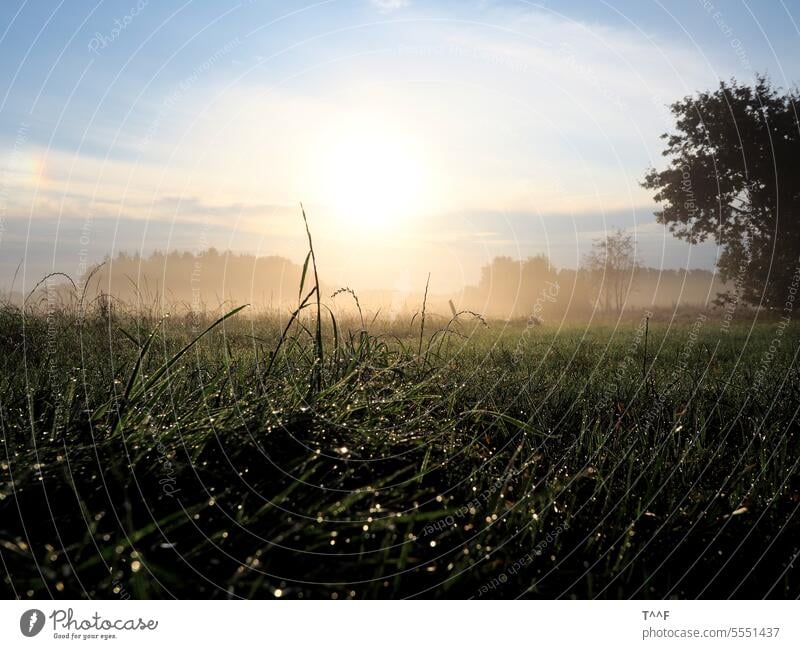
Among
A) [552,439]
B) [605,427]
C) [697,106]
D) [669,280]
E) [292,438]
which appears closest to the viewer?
[292,438]

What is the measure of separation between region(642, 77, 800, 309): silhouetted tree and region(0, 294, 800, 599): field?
86.5 ft

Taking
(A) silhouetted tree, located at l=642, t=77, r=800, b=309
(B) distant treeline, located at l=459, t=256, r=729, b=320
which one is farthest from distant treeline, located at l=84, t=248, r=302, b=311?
(B) distant treeline, located at l=459, t=256, r=729, b=320

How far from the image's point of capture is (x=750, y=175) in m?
27.7

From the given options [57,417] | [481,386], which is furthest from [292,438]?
[481,386]

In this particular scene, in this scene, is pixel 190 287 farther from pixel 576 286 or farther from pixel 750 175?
pixel 576 286

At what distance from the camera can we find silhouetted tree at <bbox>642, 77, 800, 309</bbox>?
89.7 ft

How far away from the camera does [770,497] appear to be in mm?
3361

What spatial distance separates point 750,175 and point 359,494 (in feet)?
98.0

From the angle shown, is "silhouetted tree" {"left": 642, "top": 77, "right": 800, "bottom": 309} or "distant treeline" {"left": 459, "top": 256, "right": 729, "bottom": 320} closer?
"silhouetted tree" {"left": 642, "top": 77, "right": 800, "bottom": 309}

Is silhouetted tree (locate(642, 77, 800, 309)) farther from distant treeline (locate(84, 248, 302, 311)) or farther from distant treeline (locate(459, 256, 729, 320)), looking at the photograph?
distant treeline (locate(459, 256, 729, 320))

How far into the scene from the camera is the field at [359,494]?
2.49 m

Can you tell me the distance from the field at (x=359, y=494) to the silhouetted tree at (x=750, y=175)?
86.5ft
